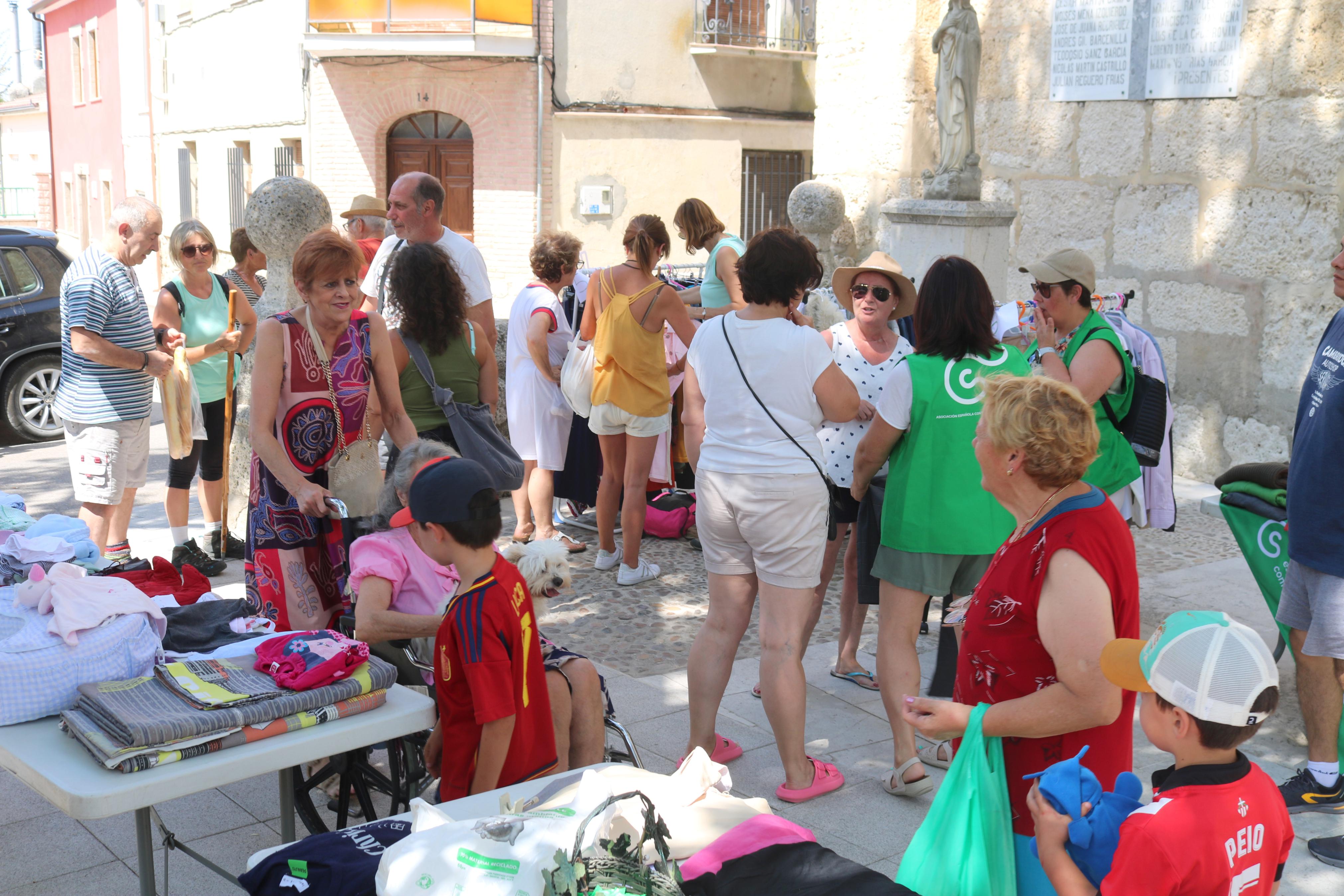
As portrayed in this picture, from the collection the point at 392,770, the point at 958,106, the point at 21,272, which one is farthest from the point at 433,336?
the point at 21,272

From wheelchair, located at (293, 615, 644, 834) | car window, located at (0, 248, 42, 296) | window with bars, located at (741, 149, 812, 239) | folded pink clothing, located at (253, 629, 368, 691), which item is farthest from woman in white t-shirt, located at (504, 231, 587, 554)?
window with bars, located at (741, 149, 812, 239)

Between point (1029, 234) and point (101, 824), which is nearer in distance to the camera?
point (101, 824)

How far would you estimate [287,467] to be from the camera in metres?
3.67

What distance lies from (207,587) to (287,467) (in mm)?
434

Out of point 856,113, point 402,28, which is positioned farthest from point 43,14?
point 856,113

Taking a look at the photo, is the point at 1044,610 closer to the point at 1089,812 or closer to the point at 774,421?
the point at 1089,812

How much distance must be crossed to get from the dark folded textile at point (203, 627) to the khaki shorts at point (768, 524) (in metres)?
1.42

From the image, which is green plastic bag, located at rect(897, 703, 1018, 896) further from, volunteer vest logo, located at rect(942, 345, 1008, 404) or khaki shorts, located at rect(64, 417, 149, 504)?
khaki shorts, located at rect(64, 417, 149, 504)

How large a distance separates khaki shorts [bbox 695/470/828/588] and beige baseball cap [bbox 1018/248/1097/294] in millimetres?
1352

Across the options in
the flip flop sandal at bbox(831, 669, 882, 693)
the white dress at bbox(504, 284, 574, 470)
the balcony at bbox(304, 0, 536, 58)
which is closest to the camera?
the flip flop sandal at bbox(831, 669, 882, 693)

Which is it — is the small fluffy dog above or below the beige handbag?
below

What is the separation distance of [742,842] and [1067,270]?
2832 millimetres

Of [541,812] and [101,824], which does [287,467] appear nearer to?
[101,824]

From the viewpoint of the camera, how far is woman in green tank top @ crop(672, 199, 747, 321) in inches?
253
